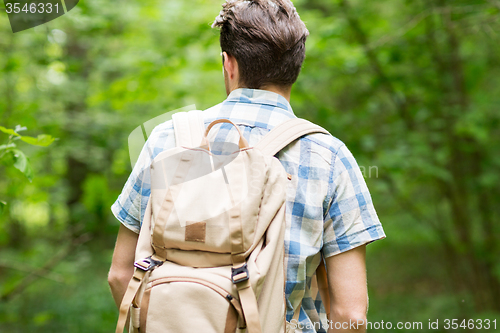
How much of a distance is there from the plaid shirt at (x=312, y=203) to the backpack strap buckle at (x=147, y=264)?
24cm

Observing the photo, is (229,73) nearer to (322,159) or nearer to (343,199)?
(322,159)

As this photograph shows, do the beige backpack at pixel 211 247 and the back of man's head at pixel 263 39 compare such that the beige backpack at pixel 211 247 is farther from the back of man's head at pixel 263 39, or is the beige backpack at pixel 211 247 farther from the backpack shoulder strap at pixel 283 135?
the back of man's head at pixel 263 39

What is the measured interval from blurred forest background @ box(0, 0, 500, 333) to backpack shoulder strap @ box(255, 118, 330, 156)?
2.30 metres

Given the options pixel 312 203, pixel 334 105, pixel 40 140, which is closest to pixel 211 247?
pixel 312 203

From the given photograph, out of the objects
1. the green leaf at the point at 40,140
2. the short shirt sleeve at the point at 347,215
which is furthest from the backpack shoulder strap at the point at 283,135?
the green leaf at the point at 40,140

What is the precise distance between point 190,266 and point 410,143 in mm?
3721

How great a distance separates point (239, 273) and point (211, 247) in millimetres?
106

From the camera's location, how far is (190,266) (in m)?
1.13

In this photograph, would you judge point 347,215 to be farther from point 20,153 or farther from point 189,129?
point 20,153

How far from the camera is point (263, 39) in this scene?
1292mm

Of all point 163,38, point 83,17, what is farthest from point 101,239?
point 83,17

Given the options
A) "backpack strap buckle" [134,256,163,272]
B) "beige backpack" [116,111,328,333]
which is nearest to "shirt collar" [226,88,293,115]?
"beige backpack" [116,111,328,333]

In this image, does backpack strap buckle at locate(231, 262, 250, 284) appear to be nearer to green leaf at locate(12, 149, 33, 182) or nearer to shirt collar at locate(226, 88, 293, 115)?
shirt collar at locate(226, 88, 293, 115)

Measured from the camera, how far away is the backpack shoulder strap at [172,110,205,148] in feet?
4.20
